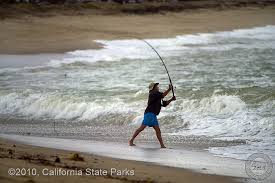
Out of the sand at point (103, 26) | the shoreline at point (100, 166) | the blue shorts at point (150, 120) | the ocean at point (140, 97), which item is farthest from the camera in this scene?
the sand at point (103, 26)

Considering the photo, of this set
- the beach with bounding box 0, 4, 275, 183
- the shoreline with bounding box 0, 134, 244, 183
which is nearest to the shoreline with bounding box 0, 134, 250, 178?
the beach with bounding box 0, 4, 275, 183

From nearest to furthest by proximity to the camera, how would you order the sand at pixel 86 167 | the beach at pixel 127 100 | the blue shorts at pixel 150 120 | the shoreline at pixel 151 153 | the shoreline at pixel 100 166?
the sand at pixel 86 167 < the shoreline at pixel 100 166 < the beach at pixel 127 100 < the shoreline at pixel 151 153 < the blue shorts at pixel 150 120

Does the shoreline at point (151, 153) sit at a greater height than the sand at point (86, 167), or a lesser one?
lesser

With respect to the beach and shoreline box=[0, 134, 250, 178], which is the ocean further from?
shoreline box=[0, 134, 250, 178]

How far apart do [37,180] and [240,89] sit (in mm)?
9456

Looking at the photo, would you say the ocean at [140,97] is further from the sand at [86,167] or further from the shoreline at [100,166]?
the sand at [86,167]

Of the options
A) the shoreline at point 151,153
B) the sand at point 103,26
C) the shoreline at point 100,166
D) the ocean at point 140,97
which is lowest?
the sand at point 103,26

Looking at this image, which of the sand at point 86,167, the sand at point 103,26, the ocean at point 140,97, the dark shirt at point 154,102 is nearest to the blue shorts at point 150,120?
the dark shirt at point 154,102

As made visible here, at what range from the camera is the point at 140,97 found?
15.0m

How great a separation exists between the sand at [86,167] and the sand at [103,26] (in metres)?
15.4

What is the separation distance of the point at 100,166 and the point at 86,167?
0.38m

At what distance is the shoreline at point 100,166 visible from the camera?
729 centimetres

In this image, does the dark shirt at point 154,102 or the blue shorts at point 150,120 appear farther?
the dark shirt at point 154,102

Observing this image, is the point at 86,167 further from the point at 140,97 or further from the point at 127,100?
the point at 140,97
